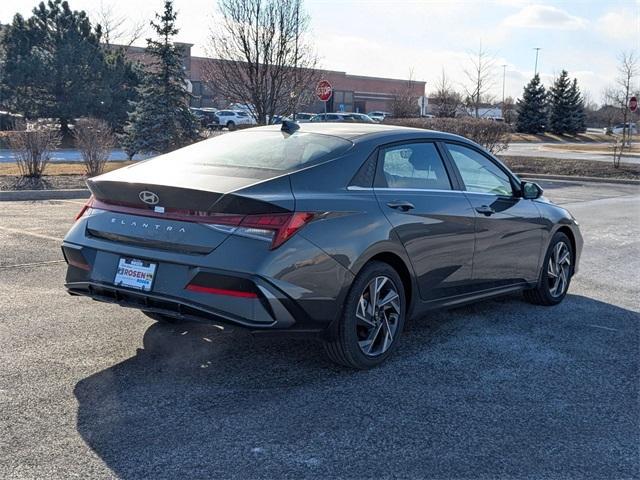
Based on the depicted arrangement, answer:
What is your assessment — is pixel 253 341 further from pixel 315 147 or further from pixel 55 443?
pixel 55 443

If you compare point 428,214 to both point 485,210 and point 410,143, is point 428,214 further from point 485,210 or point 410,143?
point 485,210

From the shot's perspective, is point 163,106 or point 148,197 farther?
point 163,106

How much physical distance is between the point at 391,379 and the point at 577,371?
1.35m

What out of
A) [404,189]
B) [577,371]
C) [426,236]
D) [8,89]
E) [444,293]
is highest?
[8,89]

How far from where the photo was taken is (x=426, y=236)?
510cm

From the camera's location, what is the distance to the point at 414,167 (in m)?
5.31

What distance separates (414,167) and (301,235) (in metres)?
1.48

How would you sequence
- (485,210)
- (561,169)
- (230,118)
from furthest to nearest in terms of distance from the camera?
(230,118) → (561,169) → (485,210)

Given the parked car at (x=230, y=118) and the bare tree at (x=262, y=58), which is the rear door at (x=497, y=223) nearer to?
the bare tree at (x=262, y=58)

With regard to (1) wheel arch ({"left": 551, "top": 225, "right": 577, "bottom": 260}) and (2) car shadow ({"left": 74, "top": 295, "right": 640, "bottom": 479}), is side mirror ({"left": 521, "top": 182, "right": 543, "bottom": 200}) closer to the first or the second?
(1) wheel arch ({"left": 551, "top": 225, "right": 577, "bottom": 260})

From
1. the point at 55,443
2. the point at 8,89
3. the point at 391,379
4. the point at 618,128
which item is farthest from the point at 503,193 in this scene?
the point at 618,128

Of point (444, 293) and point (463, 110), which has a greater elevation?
point (463, 110)

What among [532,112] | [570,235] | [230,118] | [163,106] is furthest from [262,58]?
[532,112]

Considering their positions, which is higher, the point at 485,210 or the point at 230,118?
the point at 230,118
